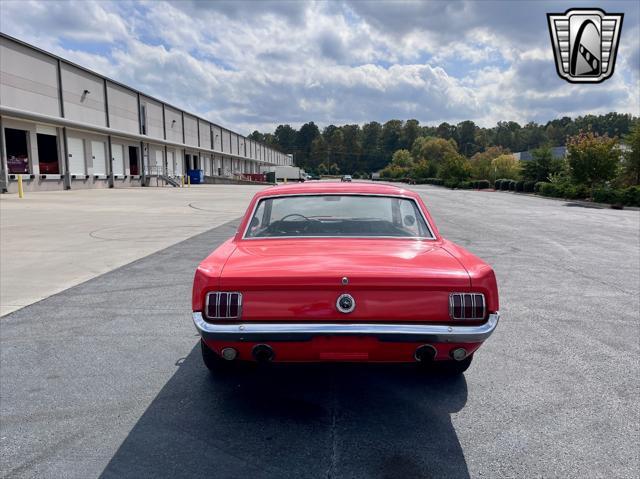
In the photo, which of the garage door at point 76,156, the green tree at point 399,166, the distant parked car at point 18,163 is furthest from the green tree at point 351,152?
the distant parked car at point 18,163

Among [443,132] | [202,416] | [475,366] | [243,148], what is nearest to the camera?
[202,416]

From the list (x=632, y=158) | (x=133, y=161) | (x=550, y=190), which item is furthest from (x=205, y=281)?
(x=133, y=161)

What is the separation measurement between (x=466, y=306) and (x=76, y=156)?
37.6 m

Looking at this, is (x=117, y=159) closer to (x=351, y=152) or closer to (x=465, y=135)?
(x=351, y=152)

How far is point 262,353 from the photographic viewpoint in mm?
2955

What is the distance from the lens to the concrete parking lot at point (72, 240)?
276 inches

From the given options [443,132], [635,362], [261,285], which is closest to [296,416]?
[261,285]

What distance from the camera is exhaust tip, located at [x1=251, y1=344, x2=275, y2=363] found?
2.92 meters

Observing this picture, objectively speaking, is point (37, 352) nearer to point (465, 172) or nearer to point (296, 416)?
point (296, 416)

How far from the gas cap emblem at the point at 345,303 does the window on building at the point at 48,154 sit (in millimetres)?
33920

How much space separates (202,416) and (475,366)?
233 cm

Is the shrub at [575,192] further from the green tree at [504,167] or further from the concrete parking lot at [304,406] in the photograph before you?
the concrete parking lot at [304,406]

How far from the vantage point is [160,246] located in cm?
1021

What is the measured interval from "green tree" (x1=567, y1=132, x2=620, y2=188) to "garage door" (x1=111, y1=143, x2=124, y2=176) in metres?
35.7
